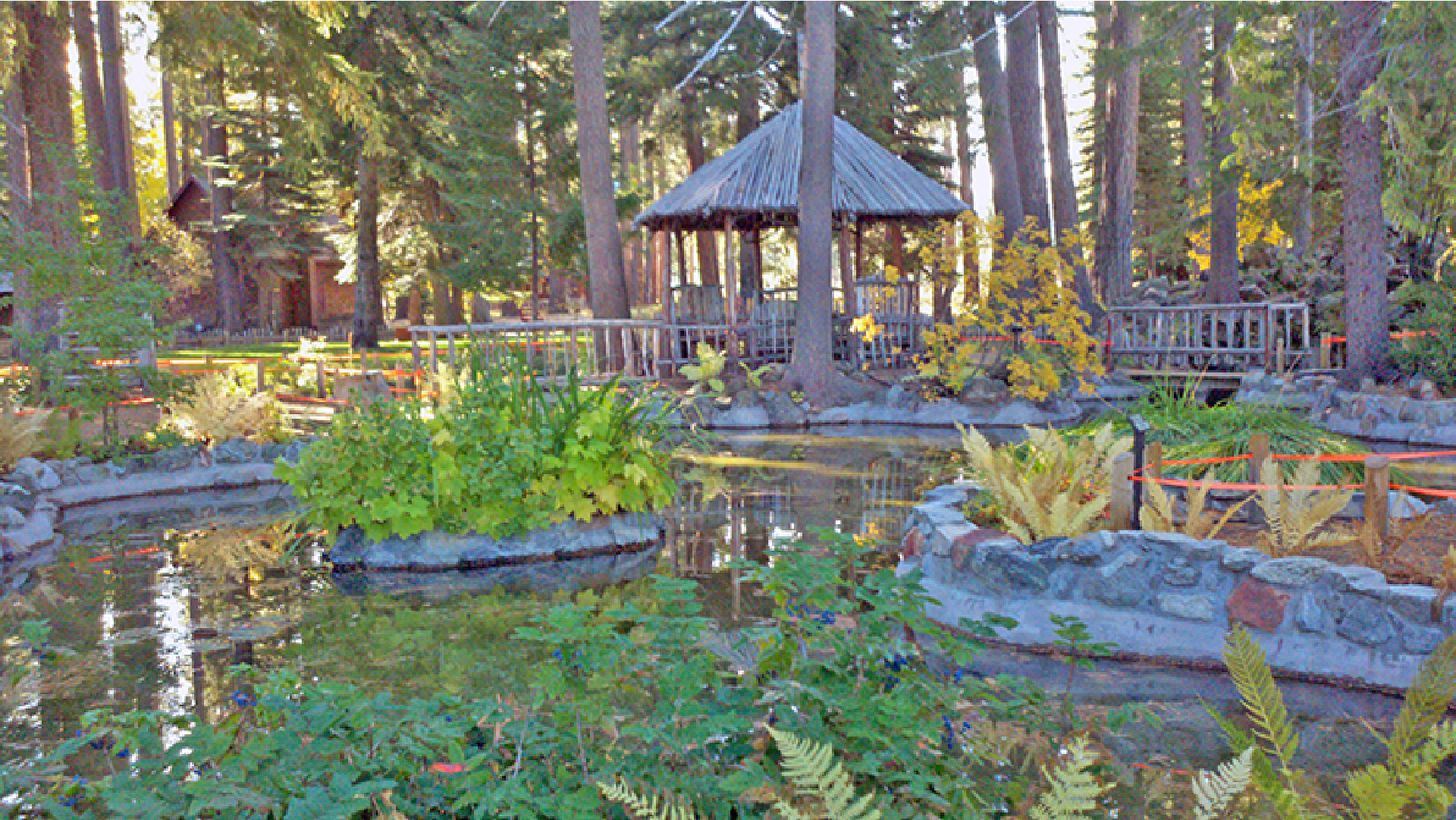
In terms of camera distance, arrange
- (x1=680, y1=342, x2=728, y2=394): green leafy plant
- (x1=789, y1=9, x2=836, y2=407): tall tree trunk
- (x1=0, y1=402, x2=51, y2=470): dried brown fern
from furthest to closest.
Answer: (x1=680, y1=342, x2=728, y2=394): green leafy plant → (x1=789, y1=9, x2=836, y2=407): tall tree trunk → (x1=0, y1=402, x2=51, y2=470): dried brown fern

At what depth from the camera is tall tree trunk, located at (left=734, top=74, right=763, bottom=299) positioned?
23484mm

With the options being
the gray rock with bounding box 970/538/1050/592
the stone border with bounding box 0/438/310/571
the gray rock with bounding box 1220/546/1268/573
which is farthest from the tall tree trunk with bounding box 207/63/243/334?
the gray rock with bounding box 1220/546/1268/573

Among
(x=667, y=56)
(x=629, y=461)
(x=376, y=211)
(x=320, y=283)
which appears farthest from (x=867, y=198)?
(x=320, y=283)

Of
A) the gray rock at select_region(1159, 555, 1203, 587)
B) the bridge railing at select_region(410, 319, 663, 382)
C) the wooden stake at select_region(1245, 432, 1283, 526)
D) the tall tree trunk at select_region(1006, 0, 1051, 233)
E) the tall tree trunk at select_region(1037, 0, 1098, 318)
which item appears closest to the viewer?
the gray rock at select_region(1159, 555, 1203, 587)

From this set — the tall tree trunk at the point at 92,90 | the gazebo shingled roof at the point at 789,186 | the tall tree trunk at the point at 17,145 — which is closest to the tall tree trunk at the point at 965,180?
the gazebo shingled roof at the point at 789,186

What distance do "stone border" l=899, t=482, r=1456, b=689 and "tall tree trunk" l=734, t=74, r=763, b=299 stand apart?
1731cm

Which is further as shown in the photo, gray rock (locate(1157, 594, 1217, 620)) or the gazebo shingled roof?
the gazebo shingled roof

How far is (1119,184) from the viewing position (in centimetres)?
1983

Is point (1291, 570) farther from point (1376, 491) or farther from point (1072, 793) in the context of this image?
point (1072, 793)

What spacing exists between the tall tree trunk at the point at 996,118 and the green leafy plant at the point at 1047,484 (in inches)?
500

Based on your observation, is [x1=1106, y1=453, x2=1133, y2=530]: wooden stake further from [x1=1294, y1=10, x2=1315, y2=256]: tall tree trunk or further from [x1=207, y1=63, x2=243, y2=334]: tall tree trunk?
[x1=207, y1=63, x2=243, y2=334]: tall tree trunk

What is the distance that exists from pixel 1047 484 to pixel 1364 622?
1.80 metres

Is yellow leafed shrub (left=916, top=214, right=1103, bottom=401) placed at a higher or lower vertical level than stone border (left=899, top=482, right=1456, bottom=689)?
higher

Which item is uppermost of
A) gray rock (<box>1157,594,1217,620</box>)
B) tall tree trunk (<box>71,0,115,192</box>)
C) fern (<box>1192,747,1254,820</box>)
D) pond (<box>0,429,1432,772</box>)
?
tall tree trunk (<box>71,0,115,192</box>)
